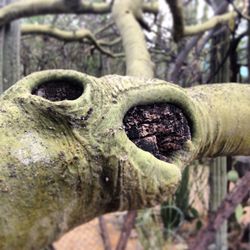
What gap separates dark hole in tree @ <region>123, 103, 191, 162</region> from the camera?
479mm

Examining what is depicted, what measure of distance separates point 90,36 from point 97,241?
1.53 m

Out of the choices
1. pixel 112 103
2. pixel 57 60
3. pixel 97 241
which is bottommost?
pixel 97 241

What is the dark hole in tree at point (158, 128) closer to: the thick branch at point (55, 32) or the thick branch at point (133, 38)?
the thick branch at point (133, 38)

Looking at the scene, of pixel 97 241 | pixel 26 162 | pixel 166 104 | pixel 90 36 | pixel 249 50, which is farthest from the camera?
pixel 97 241

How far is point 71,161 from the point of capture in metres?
0.42

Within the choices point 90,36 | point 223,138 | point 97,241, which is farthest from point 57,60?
point 223,138

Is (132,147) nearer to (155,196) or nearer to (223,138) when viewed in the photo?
(155,196)

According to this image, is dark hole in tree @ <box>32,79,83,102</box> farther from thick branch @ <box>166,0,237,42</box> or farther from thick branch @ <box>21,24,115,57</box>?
thick branch @ <box>21,24,115,57</box>

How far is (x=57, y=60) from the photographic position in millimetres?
2557

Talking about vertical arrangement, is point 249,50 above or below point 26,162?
above

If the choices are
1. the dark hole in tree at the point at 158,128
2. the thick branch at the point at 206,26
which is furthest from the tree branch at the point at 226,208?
the dark hole in tree at the point at 158,128

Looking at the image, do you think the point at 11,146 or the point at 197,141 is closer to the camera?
the point at 11,146

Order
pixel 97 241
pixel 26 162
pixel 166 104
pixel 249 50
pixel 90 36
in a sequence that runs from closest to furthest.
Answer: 1. pixel 26 162
2. pixel 166 104
3. pixel 90 36
4. pixel 249 50
5. pixel 97 241

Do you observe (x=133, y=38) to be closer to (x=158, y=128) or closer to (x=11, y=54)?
(x=11, y=54)
